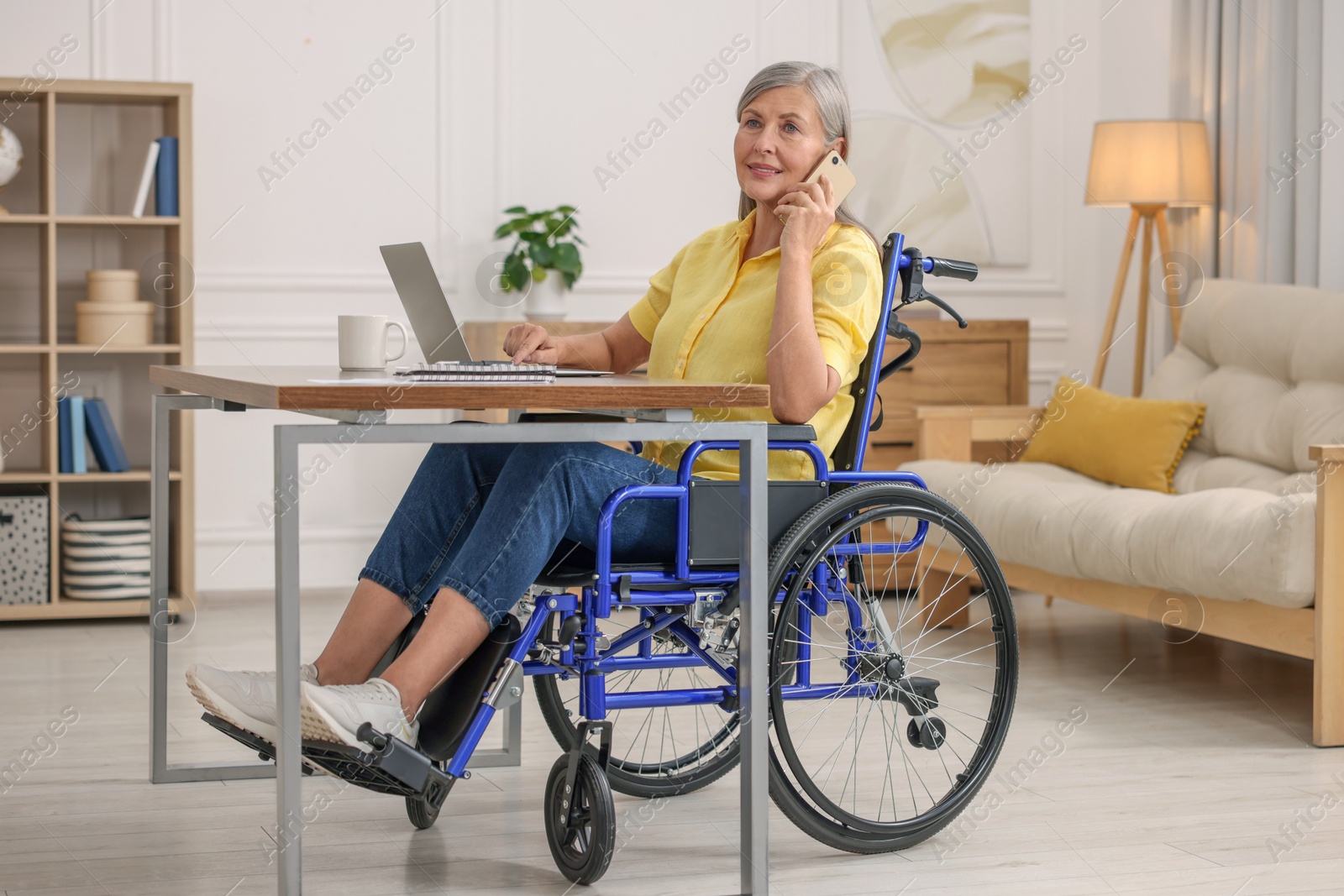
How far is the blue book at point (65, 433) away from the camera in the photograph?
3.52 m

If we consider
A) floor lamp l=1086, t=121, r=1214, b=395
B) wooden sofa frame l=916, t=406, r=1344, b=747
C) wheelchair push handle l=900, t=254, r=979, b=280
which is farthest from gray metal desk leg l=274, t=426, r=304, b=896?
floor lamp l=1086, t=121, r=1214, b=395

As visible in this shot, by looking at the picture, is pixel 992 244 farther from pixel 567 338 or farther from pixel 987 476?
pixel 567 338

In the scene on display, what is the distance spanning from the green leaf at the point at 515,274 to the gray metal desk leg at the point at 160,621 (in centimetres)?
182

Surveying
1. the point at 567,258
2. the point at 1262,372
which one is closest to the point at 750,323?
the point at 1262,372

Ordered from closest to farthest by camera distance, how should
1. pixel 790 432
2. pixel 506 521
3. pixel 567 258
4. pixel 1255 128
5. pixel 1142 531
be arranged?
pixel 506 521 < pixel 790 432 < pixel 1142 531 < pixel 1255 128 < pixel 567 258

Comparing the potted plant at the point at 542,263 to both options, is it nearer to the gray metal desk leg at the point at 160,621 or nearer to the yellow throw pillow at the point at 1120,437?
the yellow throw pillow at the point at 1120,437

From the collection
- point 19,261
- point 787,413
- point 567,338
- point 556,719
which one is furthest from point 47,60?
point 787,413

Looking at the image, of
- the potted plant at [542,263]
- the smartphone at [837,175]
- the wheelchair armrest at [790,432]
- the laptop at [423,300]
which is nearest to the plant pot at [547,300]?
the potted plant at [542,263]

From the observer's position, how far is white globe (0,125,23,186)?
3479mm

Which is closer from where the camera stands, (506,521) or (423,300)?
(506,521)

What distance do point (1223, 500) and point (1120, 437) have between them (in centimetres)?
72

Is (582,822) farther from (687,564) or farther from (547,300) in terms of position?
(547,300)

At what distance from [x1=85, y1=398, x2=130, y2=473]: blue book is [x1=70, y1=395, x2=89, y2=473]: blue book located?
21 mm

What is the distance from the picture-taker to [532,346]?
76.2 inches
